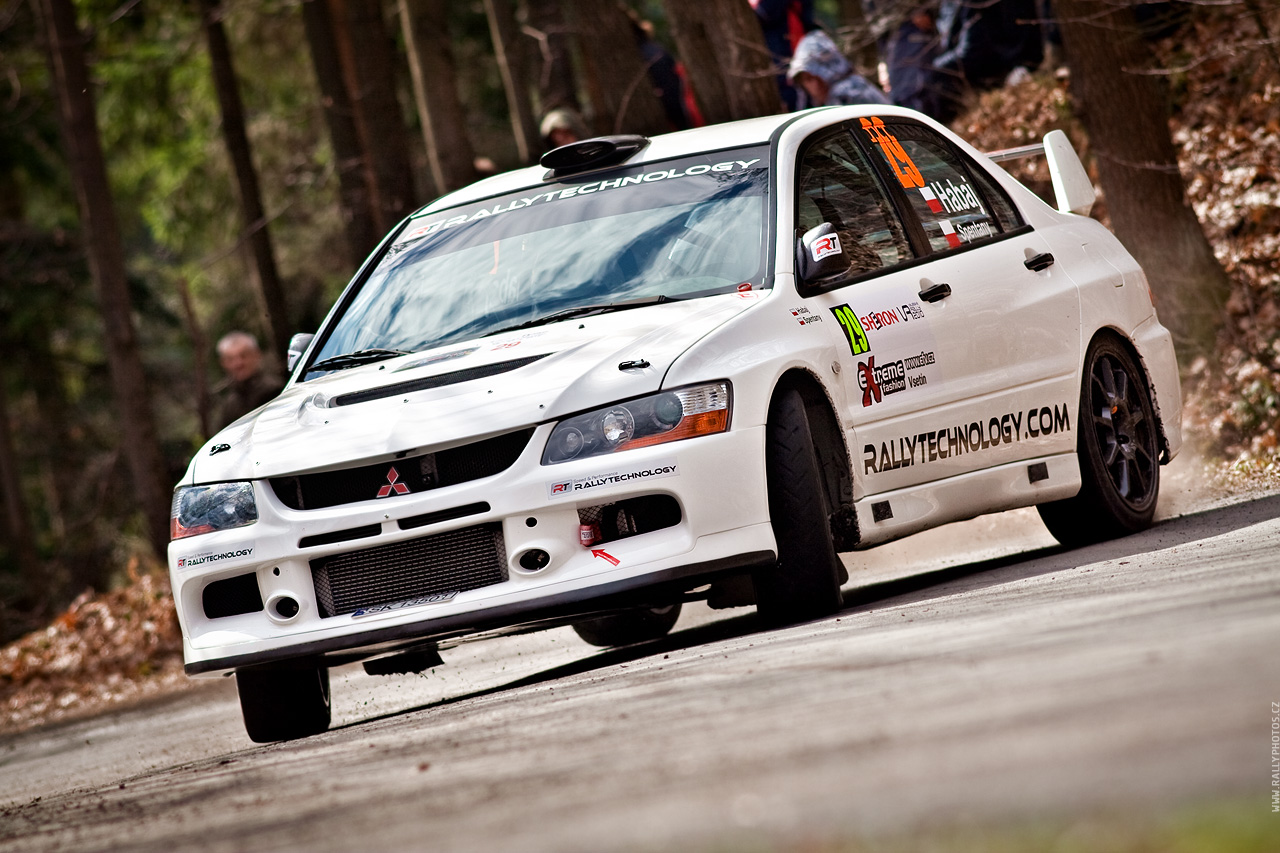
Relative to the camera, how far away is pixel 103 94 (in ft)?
91.7

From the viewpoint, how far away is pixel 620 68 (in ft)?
51.9

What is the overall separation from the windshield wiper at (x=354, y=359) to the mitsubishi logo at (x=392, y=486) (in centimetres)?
101

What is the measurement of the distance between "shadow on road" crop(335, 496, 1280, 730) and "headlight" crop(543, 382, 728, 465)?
0.79 meters

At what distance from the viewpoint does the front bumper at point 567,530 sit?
18.1 ft

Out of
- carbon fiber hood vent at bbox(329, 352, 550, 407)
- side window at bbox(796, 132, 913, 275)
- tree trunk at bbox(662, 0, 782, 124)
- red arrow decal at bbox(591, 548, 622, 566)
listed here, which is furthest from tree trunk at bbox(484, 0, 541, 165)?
red arrow decal at bbox(591, 548, 622, 566)

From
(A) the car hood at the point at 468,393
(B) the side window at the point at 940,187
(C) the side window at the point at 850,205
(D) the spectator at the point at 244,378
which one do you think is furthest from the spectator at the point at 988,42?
(A) the car hood at the point at 468,393

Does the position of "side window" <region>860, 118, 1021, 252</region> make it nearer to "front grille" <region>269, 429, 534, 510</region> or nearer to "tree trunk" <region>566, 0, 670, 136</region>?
"front grille" <region>269, 429, 534, 510</region>

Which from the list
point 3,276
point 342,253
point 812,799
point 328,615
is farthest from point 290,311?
point 812,799

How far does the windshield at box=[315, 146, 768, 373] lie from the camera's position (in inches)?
256

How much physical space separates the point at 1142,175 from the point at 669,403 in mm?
6741

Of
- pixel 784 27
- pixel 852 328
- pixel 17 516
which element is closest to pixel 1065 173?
pixel 852 328

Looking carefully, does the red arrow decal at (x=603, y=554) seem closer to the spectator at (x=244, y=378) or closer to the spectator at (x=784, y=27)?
the spectator at (x=244, y=378)

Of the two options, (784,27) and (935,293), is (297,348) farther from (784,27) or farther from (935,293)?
(784,27)

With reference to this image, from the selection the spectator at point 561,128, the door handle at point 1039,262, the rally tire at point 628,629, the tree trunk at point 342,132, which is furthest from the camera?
the tree trunk at point 342,132
